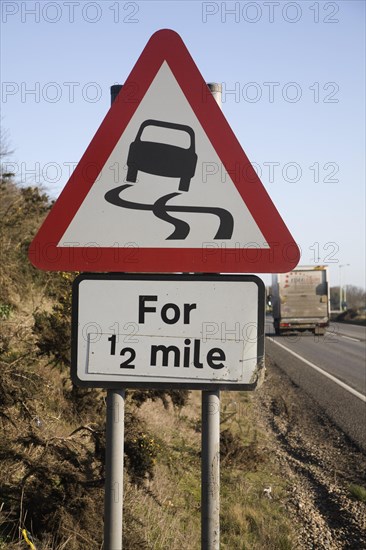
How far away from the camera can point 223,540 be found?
5258 millimetres

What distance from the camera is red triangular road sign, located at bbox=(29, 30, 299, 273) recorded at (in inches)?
103

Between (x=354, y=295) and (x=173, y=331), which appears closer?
(x=173, y=331)

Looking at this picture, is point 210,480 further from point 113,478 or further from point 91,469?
point 91,469

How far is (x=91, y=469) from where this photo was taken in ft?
14.8

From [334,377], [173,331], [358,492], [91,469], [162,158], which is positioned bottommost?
[358,492]

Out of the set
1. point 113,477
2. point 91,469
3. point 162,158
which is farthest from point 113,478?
point 91,469

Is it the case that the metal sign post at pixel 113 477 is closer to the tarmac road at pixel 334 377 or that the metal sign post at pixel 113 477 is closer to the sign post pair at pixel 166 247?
the sign post pair at pixel 166 247

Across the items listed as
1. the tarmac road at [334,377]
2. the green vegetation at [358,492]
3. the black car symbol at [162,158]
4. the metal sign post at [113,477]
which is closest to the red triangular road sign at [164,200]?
the black car symbol at [162,158]

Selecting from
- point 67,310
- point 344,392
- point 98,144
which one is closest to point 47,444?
point 98,144

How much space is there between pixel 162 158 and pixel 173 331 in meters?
0.62

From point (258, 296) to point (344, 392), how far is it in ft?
37.6

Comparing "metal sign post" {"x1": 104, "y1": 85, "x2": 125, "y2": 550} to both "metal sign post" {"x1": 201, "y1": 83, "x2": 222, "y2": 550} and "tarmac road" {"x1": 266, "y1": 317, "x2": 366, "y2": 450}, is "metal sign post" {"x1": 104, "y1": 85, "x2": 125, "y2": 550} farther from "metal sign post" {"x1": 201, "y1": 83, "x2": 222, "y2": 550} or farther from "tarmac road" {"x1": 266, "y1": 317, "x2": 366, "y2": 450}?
"tarmac road" {"x1": 266, "y1": 317, "x2": 366, "y2": 450}

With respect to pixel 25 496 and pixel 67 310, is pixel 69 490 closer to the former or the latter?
pixel 25 496

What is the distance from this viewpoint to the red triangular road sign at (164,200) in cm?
262
